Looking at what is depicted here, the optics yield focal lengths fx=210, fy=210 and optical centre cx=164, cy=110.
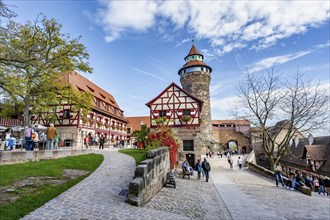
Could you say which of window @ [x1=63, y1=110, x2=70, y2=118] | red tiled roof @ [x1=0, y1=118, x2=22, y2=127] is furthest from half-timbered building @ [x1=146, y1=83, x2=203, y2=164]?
red tiled roof @ [x1=0, y1=118, x2=22, y2=127]

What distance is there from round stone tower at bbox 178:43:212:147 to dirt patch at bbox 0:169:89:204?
29149 millimetres

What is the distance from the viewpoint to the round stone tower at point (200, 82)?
3619cm

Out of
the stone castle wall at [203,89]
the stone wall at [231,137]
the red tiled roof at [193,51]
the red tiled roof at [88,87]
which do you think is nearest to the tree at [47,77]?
the red tiled roof at [88,87]

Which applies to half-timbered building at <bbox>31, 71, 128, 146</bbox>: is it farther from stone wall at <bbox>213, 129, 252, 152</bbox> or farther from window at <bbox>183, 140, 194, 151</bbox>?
stone wall at <bbox>213, 129, 252, 152</bbox>

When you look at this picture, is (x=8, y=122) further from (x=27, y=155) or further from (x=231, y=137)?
(x=231, y=137)

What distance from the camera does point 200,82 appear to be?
120ft

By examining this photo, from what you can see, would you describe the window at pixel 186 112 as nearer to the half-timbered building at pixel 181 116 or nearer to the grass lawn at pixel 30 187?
the half-timbered building at pixel 181 116

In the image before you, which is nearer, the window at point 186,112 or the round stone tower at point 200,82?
the window at point 186,112

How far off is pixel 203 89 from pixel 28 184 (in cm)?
3275

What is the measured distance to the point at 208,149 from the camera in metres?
40.5

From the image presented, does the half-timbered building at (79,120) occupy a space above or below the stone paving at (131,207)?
above

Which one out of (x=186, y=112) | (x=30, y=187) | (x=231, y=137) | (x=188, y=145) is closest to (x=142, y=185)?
(x=30, y=187)

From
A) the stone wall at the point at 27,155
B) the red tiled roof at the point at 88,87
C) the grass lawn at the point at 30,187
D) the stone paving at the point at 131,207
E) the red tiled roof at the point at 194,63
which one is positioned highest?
the red tiled roof at the point at 194,63

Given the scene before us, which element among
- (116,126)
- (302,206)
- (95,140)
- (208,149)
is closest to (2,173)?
(302,206)
